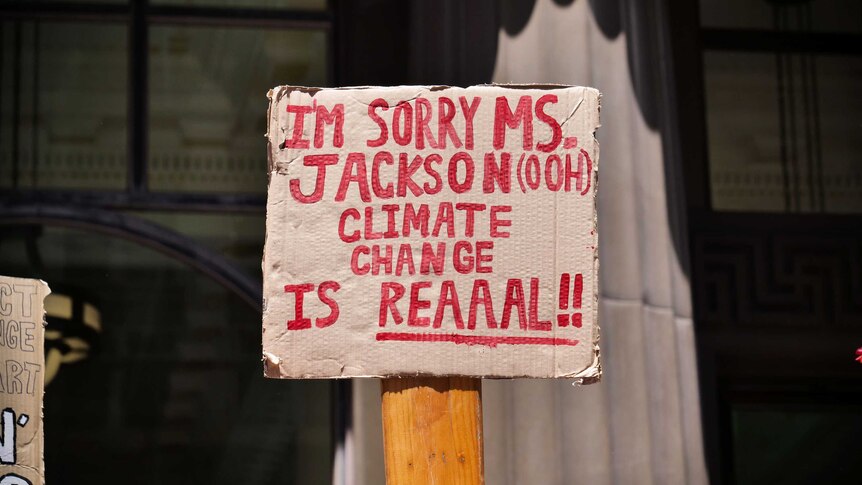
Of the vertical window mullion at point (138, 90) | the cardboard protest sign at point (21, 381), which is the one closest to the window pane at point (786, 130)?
the vertical window mullion at point (138, 90)

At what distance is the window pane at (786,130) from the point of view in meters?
7.31

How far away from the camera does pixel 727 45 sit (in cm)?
743

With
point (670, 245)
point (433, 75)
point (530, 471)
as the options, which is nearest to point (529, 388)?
point (530, 471)

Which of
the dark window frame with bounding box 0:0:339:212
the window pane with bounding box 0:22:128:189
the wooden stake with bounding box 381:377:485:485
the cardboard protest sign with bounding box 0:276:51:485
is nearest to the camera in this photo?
the wooden stake with bounding box 381:377:485:485

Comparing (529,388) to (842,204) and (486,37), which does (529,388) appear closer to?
(486,37)

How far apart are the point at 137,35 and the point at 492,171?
455 centimetres

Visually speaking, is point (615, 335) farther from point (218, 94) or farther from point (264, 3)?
point (264, 3)

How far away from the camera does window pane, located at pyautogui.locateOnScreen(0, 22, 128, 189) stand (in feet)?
23.0

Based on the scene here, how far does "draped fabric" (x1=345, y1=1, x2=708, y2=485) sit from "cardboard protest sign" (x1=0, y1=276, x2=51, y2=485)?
2.43 metres

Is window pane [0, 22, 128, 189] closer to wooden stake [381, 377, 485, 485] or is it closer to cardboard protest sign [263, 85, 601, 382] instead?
cardboard protest sign [263, 85, 601, 382]

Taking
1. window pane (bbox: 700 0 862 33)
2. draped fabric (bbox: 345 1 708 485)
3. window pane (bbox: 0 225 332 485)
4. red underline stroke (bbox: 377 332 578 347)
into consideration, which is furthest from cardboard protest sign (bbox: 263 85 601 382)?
window pane (bbox: 700 0 862 33)

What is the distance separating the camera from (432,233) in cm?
295

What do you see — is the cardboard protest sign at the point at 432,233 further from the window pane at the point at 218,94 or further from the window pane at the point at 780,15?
the window pane at the point at 780,15

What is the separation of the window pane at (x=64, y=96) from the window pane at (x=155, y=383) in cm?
40
